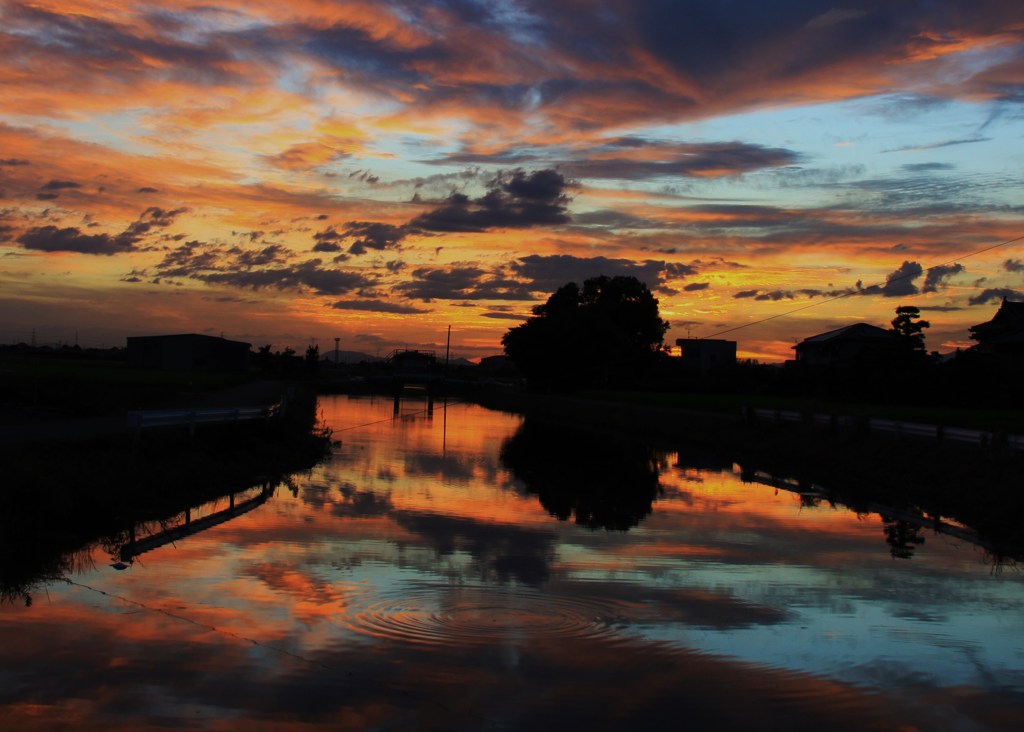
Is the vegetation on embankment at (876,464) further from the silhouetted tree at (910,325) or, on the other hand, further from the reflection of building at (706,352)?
the reflection of building at (706,352)

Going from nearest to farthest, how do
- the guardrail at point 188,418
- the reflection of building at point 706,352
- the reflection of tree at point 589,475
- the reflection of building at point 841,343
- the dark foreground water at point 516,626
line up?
the dark foreground water at point 516,626
the guardrail at point 188,418
the reflection of tree at point 589,475
the reflection of building at point 841,343
the reflection of building at point 706,352

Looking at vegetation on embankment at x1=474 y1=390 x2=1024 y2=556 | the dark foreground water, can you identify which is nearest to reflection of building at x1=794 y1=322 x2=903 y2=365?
vegetation on embankment at x1=474 y1=390 x2=1024 y2=556

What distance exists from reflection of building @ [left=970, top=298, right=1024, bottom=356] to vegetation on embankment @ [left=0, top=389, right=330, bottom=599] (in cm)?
4687

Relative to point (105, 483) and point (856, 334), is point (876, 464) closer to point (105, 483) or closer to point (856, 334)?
point (105, 483)

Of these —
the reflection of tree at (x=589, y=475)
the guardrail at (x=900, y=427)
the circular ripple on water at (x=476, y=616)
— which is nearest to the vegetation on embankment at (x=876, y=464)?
the guardrail at (x=900, y=427)

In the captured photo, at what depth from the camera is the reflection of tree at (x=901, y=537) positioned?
1576 centimetres

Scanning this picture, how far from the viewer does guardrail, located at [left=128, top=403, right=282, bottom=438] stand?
18.8m

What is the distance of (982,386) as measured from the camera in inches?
1930

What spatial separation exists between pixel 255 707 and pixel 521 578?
5.67 m

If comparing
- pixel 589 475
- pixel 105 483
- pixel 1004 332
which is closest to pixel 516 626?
pixel 105 483

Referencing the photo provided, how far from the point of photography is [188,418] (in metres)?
21.8

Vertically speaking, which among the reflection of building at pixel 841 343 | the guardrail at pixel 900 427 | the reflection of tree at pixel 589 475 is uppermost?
the reflection of building at pixel 841 343

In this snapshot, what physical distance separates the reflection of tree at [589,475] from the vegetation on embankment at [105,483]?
6762mm

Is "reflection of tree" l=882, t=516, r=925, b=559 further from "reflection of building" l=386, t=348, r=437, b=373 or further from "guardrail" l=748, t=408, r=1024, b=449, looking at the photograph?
"reflection of building" l=386, t=348, r=437, b=373
